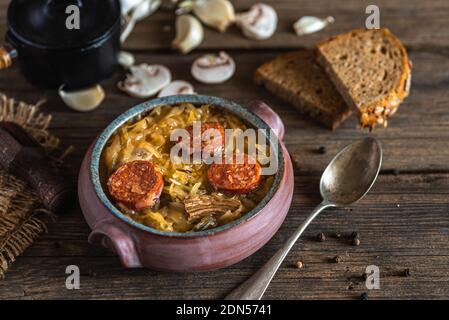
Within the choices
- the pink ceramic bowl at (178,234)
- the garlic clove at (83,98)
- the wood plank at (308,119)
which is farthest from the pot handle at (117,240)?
the garlic clove at (83,98)

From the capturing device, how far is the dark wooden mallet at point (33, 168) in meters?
2.29

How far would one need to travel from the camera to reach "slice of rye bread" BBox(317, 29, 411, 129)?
8.61 feet

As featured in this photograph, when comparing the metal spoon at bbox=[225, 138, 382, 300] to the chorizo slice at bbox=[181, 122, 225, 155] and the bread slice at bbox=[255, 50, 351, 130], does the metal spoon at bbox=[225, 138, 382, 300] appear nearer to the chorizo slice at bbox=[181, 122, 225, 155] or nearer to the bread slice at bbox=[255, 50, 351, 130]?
the bread slice at bbox=[255, 50, 351, 130]

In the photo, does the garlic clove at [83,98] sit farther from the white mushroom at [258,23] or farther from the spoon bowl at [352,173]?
the spoon bowl at [352,173]

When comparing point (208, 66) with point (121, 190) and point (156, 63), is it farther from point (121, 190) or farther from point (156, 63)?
point (121, 190)

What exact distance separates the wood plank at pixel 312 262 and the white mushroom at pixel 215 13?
1001mm

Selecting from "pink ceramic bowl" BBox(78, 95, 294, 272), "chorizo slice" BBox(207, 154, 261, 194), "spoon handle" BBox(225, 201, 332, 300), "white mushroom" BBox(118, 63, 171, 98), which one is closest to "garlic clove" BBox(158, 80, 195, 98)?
"white mushroom" BBox(118, 63, 171, 98)

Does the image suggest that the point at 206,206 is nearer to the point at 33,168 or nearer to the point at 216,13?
the point at 33,168

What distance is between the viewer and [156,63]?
9.55ft

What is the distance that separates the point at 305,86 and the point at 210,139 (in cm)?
65

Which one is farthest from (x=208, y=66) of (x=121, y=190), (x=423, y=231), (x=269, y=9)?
(x=423, y=231)

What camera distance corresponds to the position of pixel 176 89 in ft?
9.04

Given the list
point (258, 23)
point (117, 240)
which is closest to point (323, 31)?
point (258, 23)

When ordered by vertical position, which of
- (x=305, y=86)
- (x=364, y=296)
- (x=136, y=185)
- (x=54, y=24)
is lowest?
(x=364, y=296)
